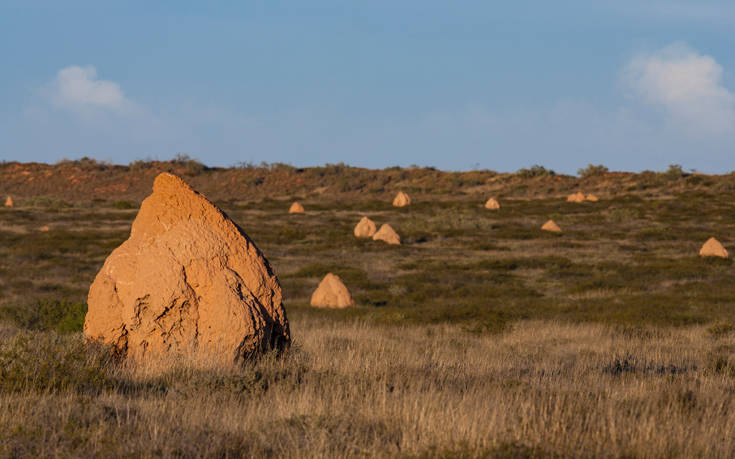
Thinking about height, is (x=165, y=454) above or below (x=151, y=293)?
below

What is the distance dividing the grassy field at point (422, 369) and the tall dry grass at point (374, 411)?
0.02 metres

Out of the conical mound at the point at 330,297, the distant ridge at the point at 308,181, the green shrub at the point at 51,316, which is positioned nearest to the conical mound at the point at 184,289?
the green shrub at the point at 51,316

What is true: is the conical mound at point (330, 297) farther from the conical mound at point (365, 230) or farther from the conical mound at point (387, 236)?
the conical mound at point (365, 230)

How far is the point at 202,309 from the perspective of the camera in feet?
23.9

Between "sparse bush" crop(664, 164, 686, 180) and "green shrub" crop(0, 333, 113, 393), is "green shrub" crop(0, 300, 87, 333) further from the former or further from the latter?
"sparse bush" crop(664, 164, 686, 180)

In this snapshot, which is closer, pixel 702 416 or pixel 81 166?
pixel 702 416

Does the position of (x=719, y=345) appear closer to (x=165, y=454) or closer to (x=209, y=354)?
(x=209, y=354)

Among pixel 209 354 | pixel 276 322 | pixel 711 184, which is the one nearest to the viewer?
pixel 209 354

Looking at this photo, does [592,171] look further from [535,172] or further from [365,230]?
[365,230]

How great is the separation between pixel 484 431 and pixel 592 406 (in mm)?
1401

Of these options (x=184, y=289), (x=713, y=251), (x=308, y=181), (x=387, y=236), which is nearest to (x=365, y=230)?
(x=387, y=236)

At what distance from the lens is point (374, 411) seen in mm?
5445

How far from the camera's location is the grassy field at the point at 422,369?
184 inches

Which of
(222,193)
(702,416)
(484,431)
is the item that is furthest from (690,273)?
(222,193)
